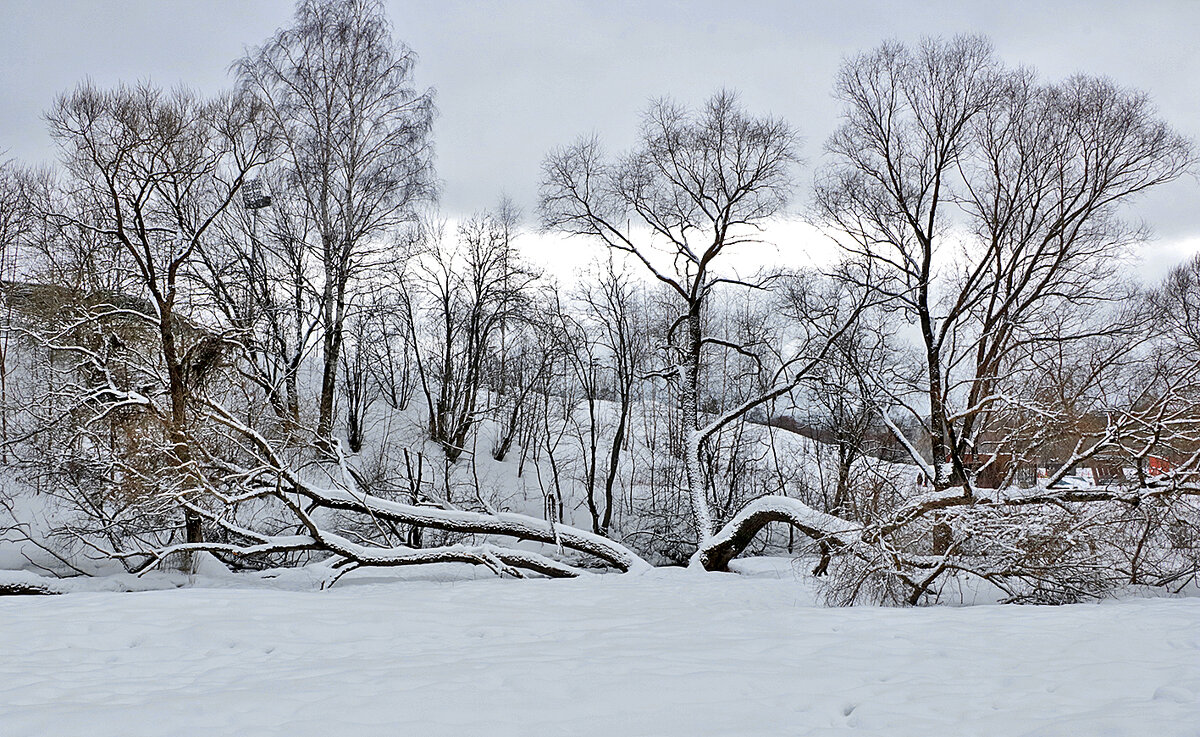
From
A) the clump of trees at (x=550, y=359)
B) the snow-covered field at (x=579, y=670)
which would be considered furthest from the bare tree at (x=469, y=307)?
the snow-covered field at (x=579, y=670)

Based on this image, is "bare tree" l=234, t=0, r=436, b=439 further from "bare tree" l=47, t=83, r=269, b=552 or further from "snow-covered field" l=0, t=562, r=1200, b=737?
"snow-covered field" l=0, t=562, r=1200, b=737

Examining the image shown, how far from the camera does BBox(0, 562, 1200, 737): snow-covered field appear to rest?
10.8ft

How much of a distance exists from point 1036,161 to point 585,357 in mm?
12686

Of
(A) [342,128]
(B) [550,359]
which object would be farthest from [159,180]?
(B) [550,359]

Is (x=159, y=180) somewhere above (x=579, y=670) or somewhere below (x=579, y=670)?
above

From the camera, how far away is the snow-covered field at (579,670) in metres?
3.28

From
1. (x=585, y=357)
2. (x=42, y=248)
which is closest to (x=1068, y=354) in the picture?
(x=585, y=357)

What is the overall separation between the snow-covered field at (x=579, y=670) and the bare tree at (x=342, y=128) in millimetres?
12242

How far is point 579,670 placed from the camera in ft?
14.0

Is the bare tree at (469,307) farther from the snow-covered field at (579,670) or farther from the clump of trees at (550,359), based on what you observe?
the snow-covered field at (579,670)

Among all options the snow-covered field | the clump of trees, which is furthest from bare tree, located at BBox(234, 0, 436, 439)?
the snow-covered field

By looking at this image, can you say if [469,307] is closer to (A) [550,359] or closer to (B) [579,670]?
(A) [550,359]

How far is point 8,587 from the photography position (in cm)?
1150

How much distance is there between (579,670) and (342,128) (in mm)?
16651
